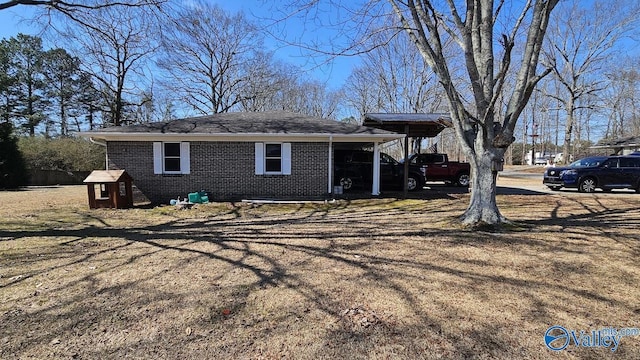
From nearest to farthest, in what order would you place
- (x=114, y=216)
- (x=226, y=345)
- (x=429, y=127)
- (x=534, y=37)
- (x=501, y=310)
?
(x=226, y=345)
(x=501, y=310)
(x=534, y=37)
(x=114, y=216)
(x=429, y=127)

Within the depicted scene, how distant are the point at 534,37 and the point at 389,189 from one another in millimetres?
8719

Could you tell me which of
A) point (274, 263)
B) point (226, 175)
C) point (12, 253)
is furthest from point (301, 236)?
point (226, 175)

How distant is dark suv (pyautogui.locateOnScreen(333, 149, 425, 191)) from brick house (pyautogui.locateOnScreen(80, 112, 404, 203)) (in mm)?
1084

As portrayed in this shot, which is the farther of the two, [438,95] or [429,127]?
[438,95]

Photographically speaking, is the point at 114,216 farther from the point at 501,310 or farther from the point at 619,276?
the point at 619,276

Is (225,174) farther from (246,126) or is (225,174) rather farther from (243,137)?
(246,126)

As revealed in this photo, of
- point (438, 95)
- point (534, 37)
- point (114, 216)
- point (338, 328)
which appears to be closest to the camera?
point (338, 328)

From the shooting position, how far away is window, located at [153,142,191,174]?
11688 millimetres

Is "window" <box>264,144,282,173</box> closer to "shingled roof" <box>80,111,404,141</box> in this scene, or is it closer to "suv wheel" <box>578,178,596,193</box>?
"shingled roof" <box>80,111,404,141</box>

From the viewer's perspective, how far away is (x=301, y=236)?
627cm

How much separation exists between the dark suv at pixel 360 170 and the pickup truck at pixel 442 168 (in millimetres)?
2659

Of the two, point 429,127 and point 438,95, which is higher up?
point 438,95

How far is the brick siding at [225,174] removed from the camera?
11688 millimetres

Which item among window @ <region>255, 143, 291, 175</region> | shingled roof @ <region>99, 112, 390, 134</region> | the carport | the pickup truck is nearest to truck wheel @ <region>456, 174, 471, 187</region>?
the pickup truck
